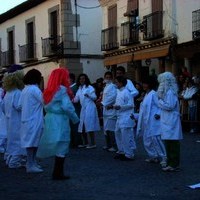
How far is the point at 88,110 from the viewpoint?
13.8m

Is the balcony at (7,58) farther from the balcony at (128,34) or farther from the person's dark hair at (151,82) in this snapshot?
the person's dark hair at (151,82)

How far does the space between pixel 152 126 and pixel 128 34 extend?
15.5m

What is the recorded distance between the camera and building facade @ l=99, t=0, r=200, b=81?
2143cm

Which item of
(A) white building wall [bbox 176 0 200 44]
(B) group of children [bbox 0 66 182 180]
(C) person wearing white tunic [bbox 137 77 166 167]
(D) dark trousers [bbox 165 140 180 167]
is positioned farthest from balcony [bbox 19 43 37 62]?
Result: (D) dark trousers [bbox 165 140 180 167]

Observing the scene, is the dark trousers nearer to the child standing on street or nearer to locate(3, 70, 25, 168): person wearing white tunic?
the child standing on street

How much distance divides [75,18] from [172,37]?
9615 millimetres

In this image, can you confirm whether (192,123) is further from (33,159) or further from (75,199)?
(75,199)

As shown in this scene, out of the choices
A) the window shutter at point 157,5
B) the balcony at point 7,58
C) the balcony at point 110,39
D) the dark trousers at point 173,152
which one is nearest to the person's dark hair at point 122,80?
the dark trousers at point 173,152

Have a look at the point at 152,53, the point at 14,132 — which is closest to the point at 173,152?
the point at 14,132

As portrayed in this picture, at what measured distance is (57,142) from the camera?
8.99 metres

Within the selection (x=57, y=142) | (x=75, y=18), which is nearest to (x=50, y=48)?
(x=75, y=18)

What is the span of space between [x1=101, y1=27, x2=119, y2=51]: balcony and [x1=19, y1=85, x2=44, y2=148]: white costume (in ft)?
57.3

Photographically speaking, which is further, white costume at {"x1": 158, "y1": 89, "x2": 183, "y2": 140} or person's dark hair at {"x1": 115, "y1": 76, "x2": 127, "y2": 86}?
person's dark hair at {"x1": 115, "y1": 76, "x2": 127, "y2": 86}

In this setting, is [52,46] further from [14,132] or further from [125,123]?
[14,132]
